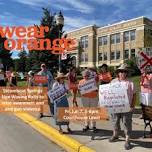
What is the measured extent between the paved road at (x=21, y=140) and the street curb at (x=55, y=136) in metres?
0.17

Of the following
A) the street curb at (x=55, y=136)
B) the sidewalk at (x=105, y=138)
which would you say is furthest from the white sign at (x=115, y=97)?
the street curb at (x=55, y=136)

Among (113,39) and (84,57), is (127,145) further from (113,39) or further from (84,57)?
(84,57)

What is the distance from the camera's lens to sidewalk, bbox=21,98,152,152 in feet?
30.9

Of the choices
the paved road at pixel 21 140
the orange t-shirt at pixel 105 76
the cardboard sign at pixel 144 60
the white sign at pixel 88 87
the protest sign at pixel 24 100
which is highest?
the cardboard sign at pixel 144 60

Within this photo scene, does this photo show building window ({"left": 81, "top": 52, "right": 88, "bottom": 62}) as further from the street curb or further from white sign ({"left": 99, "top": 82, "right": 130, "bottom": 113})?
white sign ({"left": 99, "top": 82, "right": 130, "bottom": 113})

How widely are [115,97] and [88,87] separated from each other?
1.96 metres

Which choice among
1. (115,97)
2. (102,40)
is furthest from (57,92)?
(102,40)

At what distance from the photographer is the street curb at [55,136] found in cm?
989

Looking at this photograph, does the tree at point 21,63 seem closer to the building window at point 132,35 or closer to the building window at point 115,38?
the building window at point 115,38

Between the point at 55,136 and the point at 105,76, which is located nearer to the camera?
the point at 55,136

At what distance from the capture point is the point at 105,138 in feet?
34.7

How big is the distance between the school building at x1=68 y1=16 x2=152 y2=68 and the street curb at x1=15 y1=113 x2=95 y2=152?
57690 mm

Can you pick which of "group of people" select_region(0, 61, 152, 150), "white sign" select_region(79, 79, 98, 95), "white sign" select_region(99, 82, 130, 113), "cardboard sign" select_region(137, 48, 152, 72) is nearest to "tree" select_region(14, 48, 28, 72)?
"group of people" select_region(0, 61, 152, 150)

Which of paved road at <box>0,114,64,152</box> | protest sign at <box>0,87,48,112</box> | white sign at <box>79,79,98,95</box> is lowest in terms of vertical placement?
paved road at <box>0,114,64,152</box>
